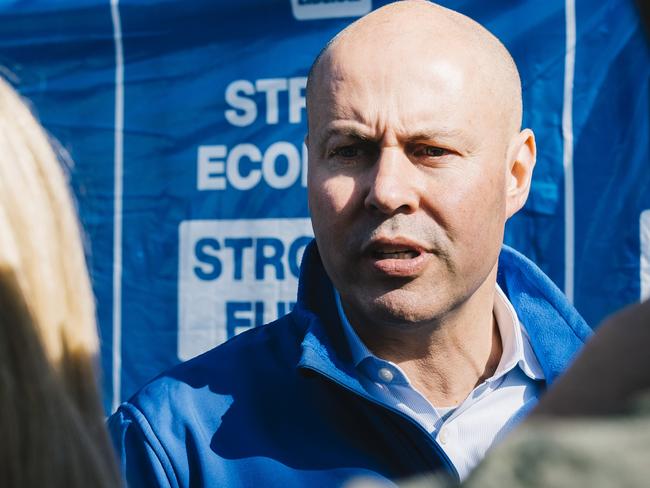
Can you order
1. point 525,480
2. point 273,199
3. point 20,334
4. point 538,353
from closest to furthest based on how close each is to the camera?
point 525,480 → point 20,334 → point 538,353 → point 273,199

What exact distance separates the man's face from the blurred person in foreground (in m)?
0.92

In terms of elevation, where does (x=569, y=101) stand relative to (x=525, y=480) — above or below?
above

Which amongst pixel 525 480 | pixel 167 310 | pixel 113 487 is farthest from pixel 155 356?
pixel 525 480

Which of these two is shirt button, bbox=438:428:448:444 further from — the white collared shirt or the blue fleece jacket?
the blue fleece jacket

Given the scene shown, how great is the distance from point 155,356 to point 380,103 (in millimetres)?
1521

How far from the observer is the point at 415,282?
70.3 inches

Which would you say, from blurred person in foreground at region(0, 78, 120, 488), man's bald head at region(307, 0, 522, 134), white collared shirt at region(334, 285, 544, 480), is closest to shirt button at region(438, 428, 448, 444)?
white collared shirt at region(334, 285, 544, 480)

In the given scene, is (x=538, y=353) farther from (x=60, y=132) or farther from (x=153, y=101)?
(x=60, y=132)

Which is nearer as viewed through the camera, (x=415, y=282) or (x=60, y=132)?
(x=415, y=282)

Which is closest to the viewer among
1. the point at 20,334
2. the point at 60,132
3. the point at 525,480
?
the point at 525,480

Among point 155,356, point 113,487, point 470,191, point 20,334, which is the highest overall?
point 470,191

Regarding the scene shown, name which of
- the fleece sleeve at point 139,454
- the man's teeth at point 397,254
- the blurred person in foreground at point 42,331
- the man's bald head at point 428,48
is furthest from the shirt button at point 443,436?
the blurred person in foreground at point 42,331

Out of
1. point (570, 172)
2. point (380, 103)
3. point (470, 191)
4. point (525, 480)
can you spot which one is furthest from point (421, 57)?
point (525, 480)

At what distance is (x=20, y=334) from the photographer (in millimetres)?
796
